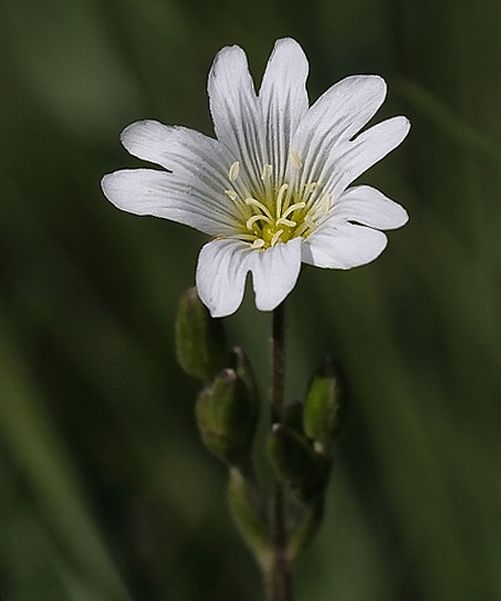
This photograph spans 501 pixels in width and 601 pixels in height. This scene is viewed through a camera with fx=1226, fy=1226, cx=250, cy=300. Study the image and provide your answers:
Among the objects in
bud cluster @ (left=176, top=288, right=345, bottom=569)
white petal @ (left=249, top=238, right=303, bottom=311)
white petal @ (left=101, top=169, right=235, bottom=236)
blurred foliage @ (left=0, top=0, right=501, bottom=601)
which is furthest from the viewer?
blurred foliage @ (left=0, top=0, right=501, bottom=601)

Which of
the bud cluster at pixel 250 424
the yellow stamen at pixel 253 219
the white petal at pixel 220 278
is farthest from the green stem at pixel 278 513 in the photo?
the yellow stamen at pixel 253 219

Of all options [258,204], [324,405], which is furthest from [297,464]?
[258,204]

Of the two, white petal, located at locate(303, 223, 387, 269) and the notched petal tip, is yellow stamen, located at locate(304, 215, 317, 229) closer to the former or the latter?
white petal, located at locate(303, 223, 387, 269)

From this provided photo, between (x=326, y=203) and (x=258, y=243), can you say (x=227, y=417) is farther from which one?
(x=326, y=203)

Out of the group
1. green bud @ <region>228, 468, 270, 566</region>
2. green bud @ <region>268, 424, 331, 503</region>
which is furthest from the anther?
green bud @ <region>228, 468, 270, 566</region>

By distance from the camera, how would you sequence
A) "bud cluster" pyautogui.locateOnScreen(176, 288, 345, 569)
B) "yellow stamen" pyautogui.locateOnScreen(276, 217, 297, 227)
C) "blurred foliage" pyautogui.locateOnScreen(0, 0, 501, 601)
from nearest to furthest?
"bud cluster" pyautogui.locateOnScreen(176, 288, 345, 569) < "yellow stamen" pyautogui.locateOnScreen(276, 217, 297, 227) < "blurred foliage" pyautogui.locateOnScreen(0, 0, 501, 601)

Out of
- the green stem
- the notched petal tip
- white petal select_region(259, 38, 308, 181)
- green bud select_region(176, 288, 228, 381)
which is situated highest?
the notched petal tip
